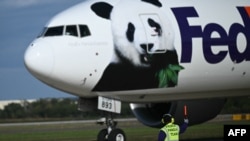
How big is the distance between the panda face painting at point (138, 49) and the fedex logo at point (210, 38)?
1.65 ft

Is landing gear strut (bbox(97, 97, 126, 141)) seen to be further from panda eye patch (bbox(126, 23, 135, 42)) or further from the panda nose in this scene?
panda eye patch (bbox(126, 23, 135, 42))

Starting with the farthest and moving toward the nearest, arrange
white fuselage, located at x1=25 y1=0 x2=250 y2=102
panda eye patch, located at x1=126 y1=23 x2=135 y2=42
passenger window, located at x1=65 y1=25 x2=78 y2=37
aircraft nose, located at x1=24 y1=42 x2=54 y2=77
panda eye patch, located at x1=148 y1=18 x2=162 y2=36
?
1. panda eye patch, located at x1=148 y1=18 x2=162 y2=36
2. panda eye patch, located at x1=126 y1=23 x2=135 y2=42
3. passenger window, located at x1=65 y1=25 x2=78 y2=37
4. white fuselage, located at x1=25 y1=0 x2=250 y2=102
5. aircraft nose, located at x1=24 y1=42 x2=54 y2=77

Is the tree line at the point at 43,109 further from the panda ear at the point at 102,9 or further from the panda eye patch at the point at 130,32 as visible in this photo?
the panda eye patch at the point at 130,32

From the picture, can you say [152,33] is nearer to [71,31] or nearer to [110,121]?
[71,31]

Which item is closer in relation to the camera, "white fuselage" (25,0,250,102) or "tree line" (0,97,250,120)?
"white fuselage" (25,0,250,102)

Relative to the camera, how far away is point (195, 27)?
86.3 feet

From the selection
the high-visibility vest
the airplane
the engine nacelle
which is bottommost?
the engine nacelle

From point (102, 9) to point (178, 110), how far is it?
209 inches

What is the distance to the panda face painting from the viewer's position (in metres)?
24.6

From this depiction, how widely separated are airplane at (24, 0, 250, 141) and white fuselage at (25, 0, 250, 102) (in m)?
0.03

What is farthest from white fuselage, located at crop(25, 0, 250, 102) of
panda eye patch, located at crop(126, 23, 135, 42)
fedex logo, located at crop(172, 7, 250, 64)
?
panda eye patch, located at crop(126, 23, 135, 42)

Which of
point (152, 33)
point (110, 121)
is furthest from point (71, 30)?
point (110, 121)

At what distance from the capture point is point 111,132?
25.0 metres

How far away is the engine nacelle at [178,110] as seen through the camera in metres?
28.7
